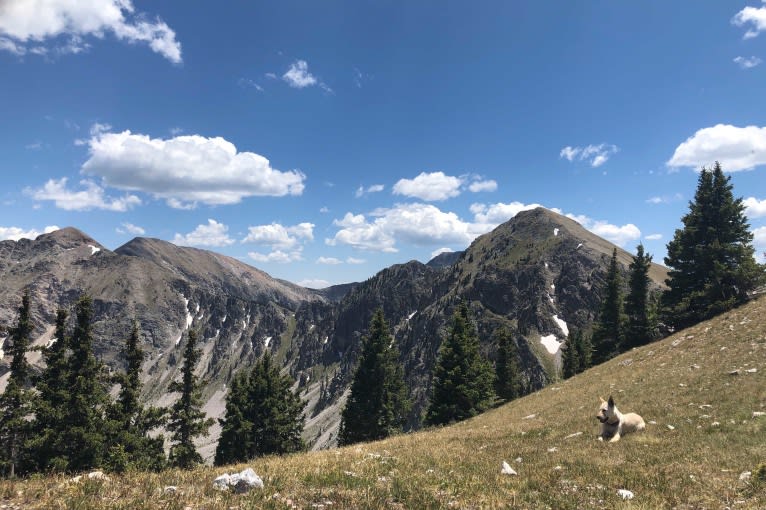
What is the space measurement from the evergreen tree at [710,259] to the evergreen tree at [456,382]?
21.7 m

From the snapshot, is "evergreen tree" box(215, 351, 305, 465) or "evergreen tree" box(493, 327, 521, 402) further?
"evergreen tree" box(493, 327, 521, 402)

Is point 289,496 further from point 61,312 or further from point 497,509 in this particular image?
point 61,312

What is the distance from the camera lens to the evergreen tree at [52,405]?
29234 millimetres

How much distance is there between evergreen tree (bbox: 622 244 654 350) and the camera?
5178cm

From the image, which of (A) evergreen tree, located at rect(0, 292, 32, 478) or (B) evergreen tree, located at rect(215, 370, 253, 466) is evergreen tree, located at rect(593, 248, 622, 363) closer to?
(B) evergreen tree, located at rect(215, 370, 253, 466)

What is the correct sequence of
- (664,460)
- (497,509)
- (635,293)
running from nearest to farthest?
(497,509) → (664,460) → (635,293)

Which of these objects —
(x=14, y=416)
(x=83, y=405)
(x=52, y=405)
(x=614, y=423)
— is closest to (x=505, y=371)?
(x=614, y=423)

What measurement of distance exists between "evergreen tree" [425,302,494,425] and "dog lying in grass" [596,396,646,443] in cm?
2809

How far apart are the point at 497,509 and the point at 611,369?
30.7 metres

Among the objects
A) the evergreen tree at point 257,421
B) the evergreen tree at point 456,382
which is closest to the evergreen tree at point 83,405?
the evergreen tree at point 257,421

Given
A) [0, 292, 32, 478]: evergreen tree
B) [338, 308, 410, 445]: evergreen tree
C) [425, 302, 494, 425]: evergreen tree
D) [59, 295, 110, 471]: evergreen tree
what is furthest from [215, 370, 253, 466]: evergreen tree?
[425, 302, 494, 425]: evergreen tree

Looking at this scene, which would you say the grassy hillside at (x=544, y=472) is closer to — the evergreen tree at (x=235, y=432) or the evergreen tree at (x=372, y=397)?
the evergreen tree at (x=372, y=397)

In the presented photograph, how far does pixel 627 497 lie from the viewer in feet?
25.7

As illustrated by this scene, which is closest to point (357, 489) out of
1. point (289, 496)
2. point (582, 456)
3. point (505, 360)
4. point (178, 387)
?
point (289, 496)
